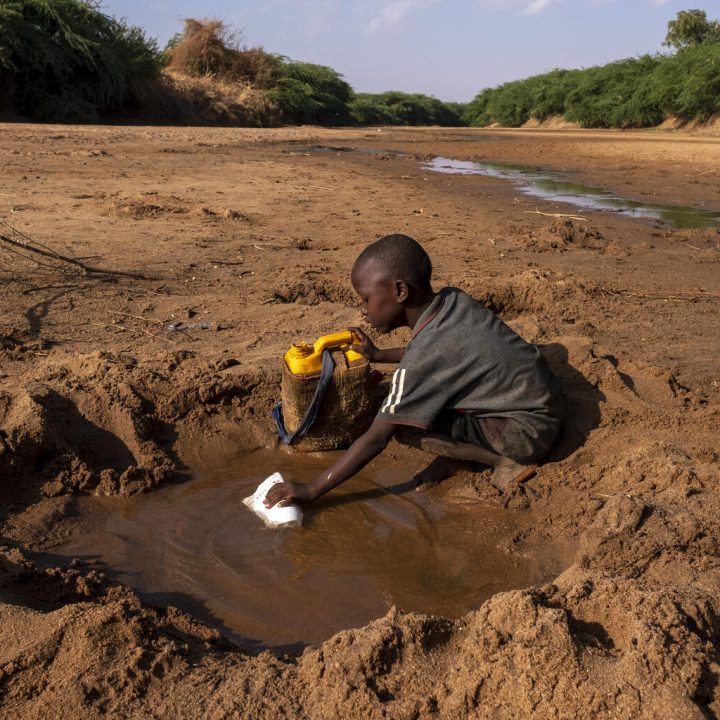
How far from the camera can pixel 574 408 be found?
3.29m

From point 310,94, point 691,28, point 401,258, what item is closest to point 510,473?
point 401,258

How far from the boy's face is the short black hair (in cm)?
3

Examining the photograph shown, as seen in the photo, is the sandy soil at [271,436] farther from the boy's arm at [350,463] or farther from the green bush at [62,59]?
the green bush at [62,59]

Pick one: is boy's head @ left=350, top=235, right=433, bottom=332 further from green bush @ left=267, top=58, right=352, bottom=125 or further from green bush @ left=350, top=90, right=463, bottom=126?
green bush @ left=350, top=90, right=463, bottom=126

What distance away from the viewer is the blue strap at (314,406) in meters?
3.15

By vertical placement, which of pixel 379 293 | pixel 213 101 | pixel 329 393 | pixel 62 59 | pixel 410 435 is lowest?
pixel 410 435

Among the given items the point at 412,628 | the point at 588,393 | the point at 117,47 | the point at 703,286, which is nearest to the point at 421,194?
the point at 703,286

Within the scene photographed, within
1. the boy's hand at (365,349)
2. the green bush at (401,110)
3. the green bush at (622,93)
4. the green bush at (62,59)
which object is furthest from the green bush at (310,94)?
the boy's hand at (365,349)

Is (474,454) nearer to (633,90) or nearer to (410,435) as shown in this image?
(410,435)

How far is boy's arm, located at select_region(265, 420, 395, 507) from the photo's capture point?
2.70 meters

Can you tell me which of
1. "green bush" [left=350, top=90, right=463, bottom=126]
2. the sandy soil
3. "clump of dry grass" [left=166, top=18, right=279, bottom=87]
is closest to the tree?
→ "green bush" [left=350, top=90, right=463, bottom=126]

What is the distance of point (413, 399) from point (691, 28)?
41.9 m

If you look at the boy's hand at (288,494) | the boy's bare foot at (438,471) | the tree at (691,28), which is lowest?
the boy's bare foot at (438,471)

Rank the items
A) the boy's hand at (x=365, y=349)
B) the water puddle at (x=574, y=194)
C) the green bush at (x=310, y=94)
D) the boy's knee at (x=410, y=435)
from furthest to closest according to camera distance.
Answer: the green bush at (x=310, y=94) < the water puddle at (x=574, y=194) < the boy's hand at (x=365, y=349) < the boy's knee at (x=410, y=435)
